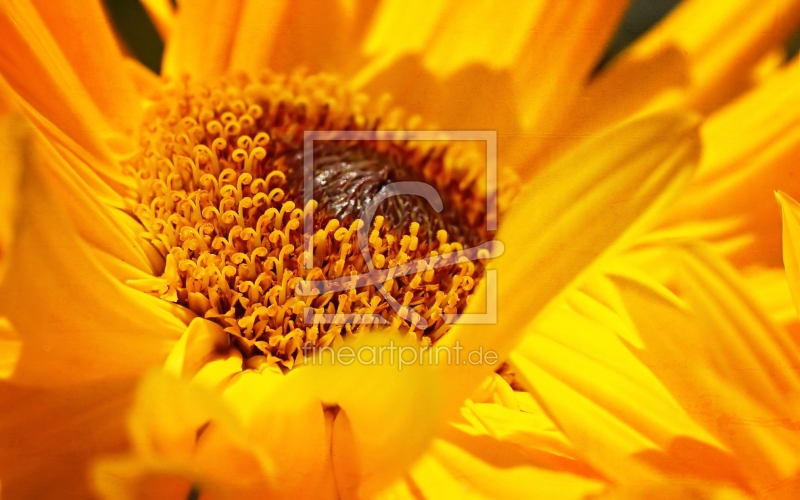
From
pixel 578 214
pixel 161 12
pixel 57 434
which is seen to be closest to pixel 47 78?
pixel 161 12

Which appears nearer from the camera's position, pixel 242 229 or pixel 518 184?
pixel 242 229

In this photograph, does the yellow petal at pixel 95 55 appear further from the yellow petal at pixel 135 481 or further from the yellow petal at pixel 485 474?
the yellow petal at pixel 485 474

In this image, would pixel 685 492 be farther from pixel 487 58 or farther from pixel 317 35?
pixel 317 35

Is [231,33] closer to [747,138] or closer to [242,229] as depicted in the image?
[242,229]

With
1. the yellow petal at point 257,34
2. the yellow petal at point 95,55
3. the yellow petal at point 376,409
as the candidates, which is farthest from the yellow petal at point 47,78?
the yellow petal at point 376,409

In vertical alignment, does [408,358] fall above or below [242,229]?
below

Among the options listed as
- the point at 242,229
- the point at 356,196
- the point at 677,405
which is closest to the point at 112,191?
the point at 242,229
